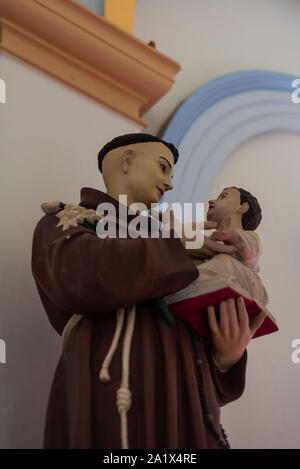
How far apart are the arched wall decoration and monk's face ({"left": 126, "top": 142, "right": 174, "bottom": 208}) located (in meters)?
0.72

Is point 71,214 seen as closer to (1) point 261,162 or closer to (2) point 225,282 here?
(2) point 225,282

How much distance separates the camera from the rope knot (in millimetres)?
1706

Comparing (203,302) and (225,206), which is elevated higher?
(225,206)

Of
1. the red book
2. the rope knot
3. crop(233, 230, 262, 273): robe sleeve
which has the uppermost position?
crop(233, 230, 262, 273): robe sleeve

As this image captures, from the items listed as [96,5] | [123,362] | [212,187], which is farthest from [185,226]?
[96,5]

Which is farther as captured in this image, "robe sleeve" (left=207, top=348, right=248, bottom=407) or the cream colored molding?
the cream colored molding

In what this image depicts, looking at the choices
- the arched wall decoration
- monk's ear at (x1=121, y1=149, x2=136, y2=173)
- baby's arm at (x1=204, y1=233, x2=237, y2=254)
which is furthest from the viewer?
the arched wall decoration

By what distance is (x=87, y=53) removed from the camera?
9.77 ft

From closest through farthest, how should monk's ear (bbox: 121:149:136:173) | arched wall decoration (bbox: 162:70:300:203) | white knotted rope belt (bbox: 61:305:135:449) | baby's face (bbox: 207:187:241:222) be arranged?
white knotted rope belt (bbox: 61:305:135:449) → baby's face (bbox: 207:187:241:222) → monk's ear (bbox: 121:149:136:173) → arched wall decoration (bbox: 162:70:300:203)

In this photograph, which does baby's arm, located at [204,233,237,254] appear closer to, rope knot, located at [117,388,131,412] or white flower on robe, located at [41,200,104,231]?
white flower on robe, located at [41,200,104,231]

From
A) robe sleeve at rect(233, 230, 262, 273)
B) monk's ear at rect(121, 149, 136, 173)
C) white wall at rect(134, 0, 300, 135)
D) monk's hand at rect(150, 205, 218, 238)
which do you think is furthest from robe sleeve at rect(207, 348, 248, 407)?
white wall at rect(134, 0, 300, 135)

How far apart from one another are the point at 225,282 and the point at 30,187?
1030mm

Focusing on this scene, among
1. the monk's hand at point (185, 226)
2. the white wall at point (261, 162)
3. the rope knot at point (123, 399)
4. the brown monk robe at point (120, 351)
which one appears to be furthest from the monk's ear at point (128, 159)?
the white wall at point (261, 162)

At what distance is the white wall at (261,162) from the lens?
2766 millimetres
